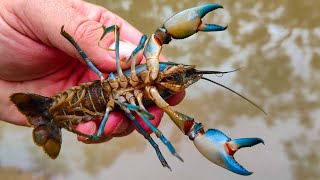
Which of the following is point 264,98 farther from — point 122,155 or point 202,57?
point 122,155

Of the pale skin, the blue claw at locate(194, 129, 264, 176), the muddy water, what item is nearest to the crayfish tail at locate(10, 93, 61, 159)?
the pale skin

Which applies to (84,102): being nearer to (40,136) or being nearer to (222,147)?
(40,136)

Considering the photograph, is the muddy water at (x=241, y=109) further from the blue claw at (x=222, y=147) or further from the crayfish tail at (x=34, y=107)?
the blue claw at (x=222, y=147)

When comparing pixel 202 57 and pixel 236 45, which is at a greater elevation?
pixel 236 45

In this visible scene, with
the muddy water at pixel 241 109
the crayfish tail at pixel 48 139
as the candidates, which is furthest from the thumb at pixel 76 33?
the muddy water at pixel 241 109

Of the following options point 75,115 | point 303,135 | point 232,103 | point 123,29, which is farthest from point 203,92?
point 75,115

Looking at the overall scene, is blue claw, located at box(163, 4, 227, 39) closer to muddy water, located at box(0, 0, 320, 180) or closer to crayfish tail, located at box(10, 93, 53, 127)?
crayfish tail, located at box(10, 93, 53, 127)

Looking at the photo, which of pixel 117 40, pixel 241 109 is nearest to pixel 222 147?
pixel 117 40
